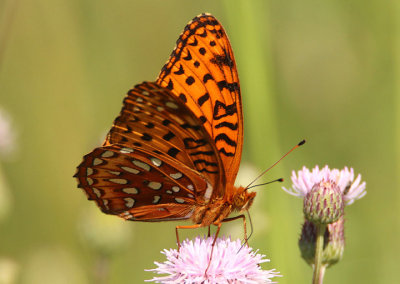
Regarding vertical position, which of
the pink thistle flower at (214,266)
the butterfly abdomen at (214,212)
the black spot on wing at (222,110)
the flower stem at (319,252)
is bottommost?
the pink thistle flower at (214,266)

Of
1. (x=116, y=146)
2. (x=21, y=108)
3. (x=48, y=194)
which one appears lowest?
(x=116, y=146)

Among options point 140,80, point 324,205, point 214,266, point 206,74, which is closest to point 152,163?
point 206,74

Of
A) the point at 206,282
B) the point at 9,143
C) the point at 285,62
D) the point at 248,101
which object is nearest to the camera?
the point at 206,282

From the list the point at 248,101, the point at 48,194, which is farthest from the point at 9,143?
the point at 248,101

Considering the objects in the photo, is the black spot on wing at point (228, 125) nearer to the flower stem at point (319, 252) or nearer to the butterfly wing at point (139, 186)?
the butterfly wing at point (139, 186)

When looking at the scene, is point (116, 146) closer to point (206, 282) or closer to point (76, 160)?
point (206, 282)

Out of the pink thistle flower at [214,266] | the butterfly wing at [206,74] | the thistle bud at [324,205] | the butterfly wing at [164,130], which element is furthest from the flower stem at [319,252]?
the butterfly wing at [206,74]

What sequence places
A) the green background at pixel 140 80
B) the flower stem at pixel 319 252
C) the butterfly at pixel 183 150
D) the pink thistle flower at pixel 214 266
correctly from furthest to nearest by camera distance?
1. the green background at pixel 140 80
2. the butterfly at pixel 183 150
3. the flower stem at pixel 319 252
4. the pink thistle flower at pixel 214 266
